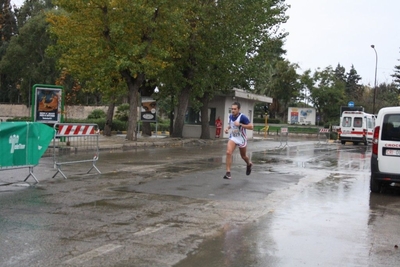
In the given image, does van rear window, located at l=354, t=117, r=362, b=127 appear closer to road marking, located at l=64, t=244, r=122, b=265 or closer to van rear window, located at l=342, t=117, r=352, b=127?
van rear window, located at l=342, t=117, r=352, b=127

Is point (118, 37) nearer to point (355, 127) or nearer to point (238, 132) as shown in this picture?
point (238, 132)

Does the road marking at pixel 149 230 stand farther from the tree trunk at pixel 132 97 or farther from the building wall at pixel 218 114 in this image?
the building wall at pixel 218 114

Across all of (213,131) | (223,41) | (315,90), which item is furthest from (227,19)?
(315,90)

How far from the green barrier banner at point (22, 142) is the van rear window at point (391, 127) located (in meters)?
7.82

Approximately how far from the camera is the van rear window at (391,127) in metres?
11.0

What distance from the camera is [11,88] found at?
6706cm

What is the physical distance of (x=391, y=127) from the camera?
1105 cm

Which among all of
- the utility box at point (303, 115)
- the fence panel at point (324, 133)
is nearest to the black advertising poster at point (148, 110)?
the fence panel at point (324, 133)

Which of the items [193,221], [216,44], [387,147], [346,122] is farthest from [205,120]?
[193,221]

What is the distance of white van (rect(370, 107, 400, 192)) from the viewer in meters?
11.0

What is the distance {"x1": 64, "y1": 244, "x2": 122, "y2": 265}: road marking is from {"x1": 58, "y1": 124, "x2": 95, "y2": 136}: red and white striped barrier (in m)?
7.28

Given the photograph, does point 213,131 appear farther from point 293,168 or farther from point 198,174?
point 198,174

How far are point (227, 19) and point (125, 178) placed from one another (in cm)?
1965

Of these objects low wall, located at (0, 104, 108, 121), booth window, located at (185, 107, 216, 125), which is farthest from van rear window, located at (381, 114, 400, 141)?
low wall, located at (0, 104, 108, 121)
